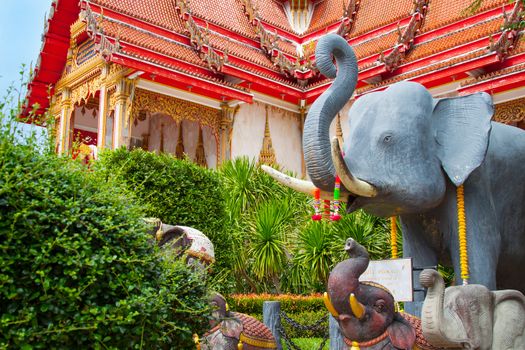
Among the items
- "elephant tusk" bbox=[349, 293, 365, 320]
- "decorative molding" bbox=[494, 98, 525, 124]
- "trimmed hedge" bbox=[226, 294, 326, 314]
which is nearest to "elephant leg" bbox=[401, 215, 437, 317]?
"elephant tusk" bbox=[349, 293, 365, 320]

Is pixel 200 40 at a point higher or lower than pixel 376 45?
lower

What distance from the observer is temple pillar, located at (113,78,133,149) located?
1361 centimetres

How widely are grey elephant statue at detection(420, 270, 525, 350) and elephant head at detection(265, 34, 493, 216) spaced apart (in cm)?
112

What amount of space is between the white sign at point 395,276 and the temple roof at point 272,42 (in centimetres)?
915

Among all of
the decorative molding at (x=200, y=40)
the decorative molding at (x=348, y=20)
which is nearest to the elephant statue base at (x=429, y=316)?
the decorative molding at (x=200, y=40)

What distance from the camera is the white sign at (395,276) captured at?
4.45 m

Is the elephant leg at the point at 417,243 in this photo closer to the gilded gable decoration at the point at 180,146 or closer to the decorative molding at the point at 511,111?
the decorative molding at the point at 511,111

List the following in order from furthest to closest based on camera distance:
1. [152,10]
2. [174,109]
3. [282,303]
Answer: [152,10] < [174,109] < [282,303]

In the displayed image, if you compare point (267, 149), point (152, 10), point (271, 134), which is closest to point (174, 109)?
point (152, 10)

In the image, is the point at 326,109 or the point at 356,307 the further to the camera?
the point at 326,109

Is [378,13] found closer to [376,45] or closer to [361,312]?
[376,45]

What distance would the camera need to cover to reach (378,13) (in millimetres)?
18562

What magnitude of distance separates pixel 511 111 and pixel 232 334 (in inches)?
427

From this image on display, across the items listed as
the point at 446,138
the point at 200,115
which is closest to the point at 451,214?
the point at 446,138
